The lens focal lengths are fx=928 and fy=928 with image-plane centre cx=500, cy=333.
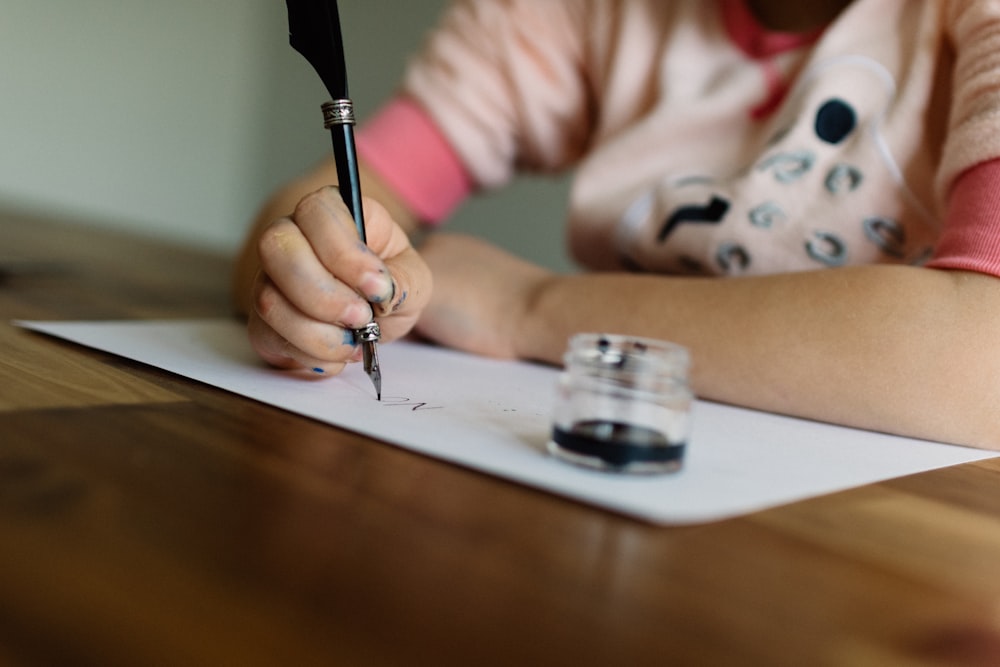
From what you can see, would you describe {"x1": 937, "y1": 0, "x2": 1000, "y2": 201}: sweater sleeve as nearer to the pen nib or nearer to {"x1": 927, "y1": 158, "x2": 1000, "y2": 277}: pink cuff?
{"x1": 927, "y1": 158, "x2": 1000, "y2": 277}: pink cuff

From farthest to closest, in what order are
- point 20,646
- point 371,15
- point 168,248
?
point 371,15 < point 168,248 < point 20,646

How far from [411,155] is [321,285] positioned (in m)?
0.51

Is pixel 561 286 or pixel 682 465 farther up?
pixel 561 286

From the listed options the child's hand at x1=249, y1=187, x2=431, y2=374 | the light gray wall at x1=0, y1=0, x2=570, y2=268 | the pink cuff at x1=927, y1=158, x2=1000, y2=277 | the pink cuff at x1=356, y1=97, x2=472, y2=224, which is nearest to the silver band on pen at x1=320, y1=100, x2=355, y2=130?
the child's hand at x1=249, y1=187, x2=431, y2=374

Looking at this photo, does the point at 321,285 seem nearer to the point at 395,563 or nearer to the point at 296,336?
the point at 296,336

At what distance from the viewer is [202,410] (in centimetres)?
38

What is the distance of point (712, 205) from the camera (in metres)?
0.75

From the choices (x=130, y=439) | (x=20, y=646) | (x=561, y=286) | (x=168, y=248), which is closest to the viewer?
(x=20, y=646)

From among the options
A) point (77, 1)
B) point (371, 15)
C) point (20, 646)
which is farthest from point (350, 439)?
point (77, 1)

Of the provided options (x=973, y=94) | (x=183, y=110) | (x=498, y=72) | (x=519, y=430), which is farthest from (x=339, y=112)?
(x=183, y=110)

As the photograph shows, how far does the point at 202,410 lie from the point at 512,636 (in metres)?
0.22

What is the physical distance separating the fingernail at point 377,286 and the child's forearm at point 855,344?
0.66 feet

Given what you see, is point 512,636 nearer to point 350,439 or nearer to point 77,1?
point 350,439

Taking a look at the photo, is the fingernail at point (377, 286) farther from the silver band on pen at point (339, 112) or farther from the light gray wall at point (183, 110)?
the light gray wall at point (183, 110)
